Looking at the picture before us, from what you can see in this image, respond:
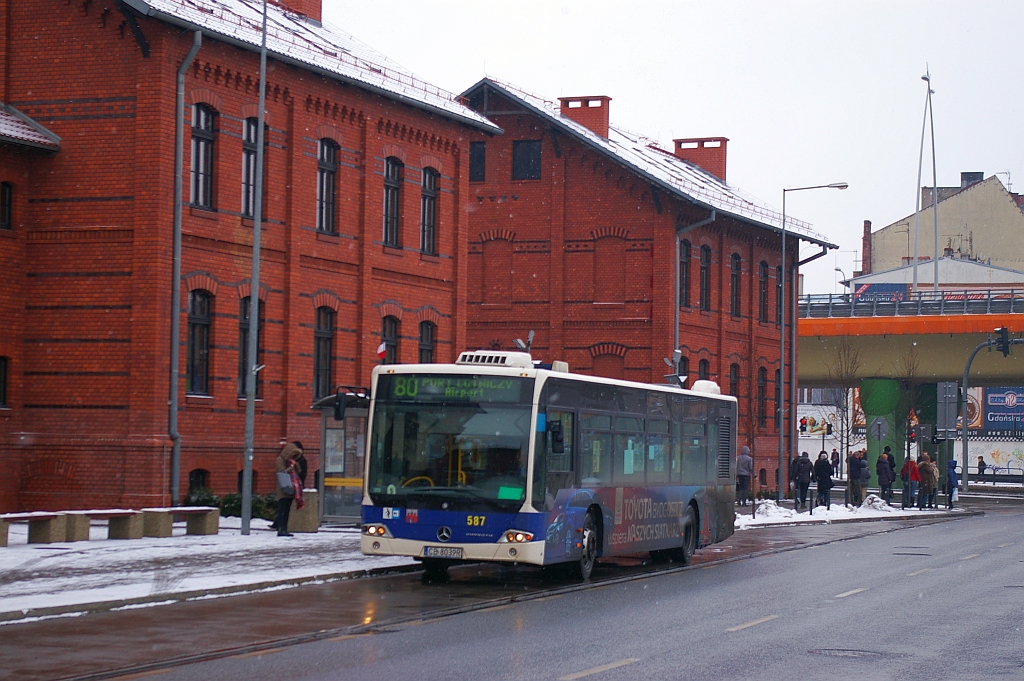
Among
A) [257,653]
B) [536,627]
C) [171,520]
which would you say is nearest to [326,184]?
[171,520]

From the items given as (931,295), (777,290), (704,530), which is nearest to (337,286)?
(704,530)

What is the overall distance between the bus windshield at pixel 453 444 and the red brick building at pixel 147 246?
32.7ft

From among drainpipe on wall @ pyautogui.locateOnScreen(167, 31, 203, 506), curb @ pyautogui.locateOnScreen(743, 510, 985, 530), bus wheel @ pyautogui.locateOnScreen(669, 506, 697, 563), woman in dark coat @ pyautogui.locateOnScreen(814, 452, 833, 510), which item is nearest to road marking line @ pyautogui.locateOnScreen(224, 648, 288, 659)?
bus wheel @ pyautogui.locateOnScreen(669, 506, 697, 563)

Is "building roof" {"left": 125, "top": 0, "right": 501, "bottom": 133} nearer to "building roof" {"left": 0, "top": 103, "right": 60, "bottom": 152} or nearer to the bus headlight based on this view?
"building roof" {"left": 0, "top": 103, "right": 60, "bottom": 152}

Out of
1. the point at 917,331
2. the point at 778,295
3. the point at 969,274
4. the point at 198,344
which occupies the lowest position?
the point at 198,344

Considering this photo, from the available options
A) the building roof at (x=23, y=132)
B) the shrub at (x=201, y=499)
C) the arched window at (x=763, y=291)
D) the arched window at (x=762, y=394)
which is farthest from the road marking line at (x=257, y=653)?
the arched window at (x=763, y=291)

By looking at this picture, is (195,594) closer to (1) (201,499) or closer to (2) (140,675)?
(2) (140,675)

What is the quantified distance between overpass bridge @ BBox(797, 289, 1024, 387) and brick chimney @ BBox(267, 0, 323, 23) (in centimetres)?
2864

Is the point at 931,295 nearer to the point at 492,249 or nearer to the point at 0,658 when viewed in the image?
Result: the point at 492,249

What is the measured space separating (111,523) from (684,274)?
2940cm

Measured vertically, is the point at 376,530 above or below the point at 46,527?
above

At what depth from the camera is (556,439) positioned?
18656 millimetres

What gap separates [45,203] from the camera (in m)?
29.1

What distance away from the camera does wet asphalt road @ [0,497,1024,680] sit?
11609 mm
